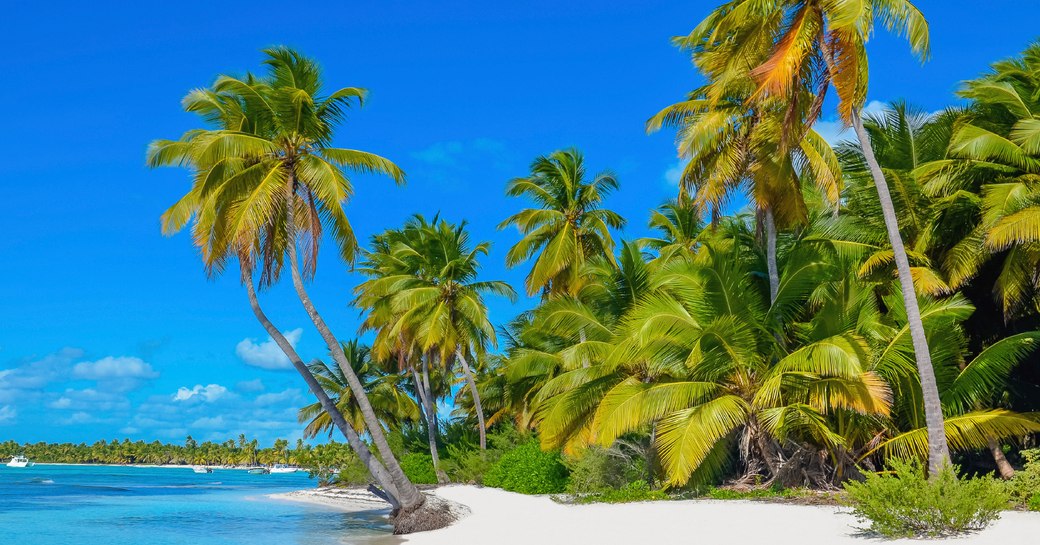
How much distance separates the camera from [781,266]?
16562 mm

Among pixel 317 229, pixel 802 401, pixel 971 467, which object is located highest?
pixel 317 229

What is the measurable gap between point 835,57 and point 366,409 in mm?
11463

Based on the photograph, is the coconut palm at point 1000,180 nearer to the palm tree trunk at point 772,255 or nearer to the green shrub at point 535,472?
the palm tree trunk at point 772,255

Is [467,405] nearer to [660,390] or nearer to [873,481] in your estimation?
[660,390]

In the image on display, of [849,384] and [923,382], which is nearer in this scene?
[923,382]

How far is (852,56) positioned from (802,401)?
612cm

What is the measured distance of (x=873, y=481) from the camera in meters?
9.29

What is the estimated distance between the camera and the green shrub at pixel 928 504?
8977mm

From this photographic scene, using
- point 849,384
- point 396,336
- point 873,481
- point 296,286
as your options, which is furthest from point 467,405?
point 873,481

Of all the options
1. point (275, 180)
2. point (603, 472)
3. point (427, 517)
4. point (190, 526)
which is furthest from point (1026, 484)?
point (190, 526)

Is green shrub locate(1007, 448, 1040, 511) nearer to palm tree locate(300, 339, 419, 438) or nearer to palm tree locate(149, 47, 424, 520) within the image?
palm tree locate(149, 47, 424, 520)

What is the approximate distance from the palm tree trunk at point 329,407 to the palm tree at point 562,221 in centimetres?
1055

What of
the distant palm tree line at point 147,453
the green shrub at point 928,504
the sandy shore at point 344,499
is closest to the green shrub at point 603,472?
the green shrub at point 928,504

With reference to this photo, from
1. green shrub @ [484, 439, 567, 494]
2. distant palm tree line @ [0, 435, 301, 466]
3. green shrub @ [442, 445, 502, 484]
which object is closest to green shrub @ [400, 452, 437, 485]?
green shrub @ [442, 445, 502, 484]
